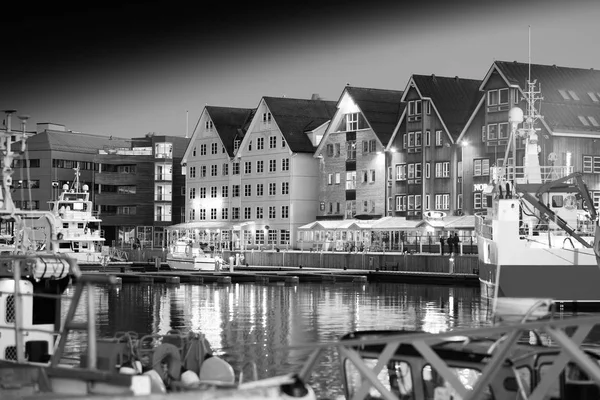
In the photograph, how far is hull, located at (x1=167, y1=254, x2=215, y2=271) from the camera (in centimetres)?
9275

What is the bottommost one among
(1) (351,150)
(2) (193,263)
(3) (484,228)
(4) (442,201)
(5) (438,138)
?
(2) (193,263)

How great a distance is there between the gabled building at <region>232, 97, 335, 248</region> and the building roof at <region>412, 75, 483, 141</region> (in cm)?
1741

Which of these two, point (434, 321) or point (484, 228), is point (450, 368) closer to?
point (434, 321)

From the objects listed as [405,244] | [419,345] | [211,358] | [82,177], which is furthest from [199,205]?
[419,345]

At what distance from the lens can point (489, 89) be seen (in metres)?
92.5

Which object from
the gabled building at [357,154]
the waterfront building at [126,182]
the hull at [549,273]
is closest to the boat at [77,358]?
the hull at [549,273]

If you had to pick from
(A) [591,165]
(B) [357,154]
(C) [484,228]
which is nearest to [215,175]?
(B) [357,154]

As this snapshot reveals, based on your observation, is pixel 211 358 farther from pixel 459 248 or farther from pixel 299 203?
pixel 299 203

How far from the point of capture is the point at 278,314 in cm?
5709

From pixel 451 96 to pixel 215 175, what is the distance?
34153mm

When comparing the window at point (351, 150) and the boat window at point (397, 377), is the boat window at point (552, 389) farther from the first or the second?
the window at point (351, 150)

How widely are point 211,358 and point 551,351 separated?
6693 millimetres

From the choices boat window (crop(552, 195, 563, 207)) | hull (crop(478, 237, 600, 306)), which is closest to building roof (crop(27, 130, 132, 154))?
boat window (crop(552, 195, 563, 207))

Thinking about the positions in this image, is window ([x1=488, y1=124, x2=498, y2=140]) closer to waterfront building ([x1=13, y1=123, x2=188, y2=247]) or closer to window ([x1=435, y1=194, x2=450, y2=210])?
window ([x1=435, y1=194, x2=450, y2=210])
